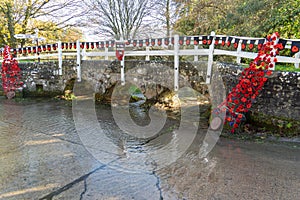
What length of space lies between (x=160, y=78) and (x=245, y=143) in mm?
3033

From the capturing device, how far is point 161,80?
22.5ft

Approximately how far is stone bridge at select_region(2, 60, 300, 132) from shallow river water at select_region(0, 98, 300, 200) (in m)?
0.66

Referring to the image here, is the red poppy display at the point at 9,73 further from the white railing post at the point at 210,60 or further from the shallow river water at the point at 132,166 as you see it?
the white railing post at the point at 210,60

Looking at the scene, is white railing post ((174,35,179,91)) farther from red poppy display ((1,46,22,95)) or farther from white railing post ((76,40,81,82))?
red poppy display ((1,46,22,95))

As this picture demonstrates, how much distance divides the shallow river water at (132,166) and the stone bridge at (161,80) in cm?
66

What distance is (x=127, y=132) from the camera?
533cm

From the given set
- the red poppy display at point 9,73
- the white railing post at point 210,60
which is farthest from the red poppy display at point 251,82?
the red poppy display at point 9,73

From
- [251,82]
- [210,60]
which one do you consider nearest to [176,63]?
[210,60]

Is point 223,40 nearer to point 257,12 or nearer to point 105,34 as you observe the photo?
point 257,12

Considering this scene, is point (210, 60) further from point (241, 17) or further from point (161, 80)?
point (241, 17)

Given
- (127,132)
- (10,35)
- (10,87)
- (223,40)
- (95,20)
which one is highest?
(95,20)

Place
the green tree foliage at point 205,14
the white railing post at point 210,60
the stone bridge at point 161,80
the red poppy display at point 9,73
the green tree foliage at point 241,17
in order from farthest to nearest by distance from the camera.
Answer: the green tree foliage at point 205,14 → the red poppy display at point 9,73 → the green tree foliage at point 241,17 → the white railing post at point 210,60 → the stone bridge at point 161,80

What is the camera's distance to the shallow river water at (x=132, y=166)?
2.94 metres

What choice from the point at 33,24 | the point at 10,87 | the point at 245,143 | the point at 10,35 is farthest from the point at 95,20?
the point at 245,143
